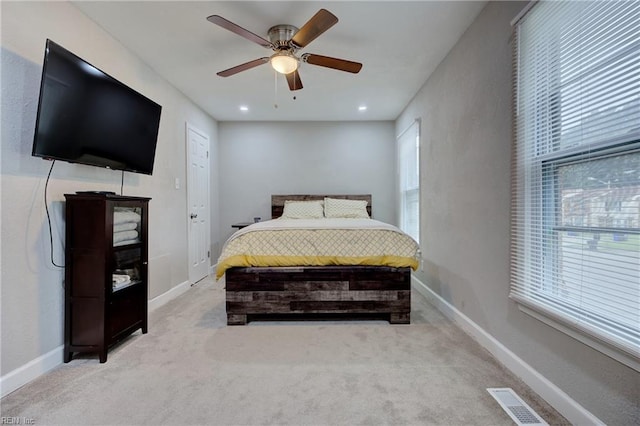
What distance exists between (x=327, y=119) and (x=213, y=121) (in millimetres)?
1870

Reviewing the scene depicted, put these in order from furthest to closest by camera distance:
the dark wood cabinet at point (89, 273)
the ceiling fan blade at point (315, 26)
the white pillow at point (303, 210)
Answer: the white pillow at point (303, 210) < the dark wood cabinet at point (89, 273) < the ceiling fan blade at point (315, 26)

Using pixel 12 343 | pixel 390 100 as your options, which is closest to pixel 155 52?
pixel 12 343

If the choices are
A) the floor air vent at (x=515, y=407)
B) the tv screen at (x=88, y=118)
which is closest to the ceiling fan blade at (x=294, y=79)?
the tv screen at (x=88, y=118)

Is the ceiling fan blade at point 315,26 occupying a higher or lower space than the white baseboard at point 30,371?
higher

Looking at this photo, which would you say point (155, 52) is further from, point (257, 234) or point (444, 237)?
point (444, 237)

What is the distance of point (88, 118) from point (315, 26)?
1641 millimetres

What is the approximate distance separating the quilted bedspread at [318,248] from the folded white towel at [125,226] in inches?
28.8

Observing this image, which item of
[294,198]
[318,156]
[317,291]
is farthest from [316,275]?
[318,156]

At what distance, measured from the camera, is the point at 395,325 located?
8.61ft

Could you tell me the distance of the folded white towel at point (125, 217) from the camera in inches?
84.8

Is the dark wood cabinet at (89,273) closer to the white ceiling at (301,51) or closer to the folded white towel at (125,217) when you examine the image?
the folded white towel at (125,217)

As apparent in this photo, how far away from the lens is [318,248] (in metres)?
2.67

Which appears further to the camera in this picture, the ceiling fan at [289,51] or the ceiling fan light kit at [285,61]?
the ceiling fan light kit at [285,61]

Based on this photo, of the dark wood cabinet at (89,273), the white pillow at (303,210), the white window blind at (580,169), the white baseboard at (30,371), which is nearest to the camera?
the white window blind at (580,169)
